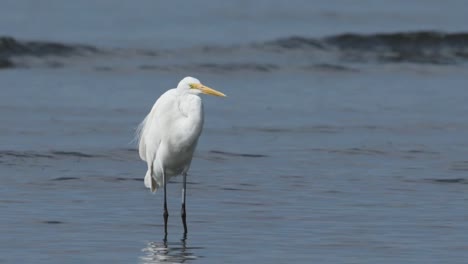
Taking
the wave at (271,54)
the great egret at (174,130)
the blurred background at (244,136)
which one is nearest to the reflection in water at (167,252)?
the blurred background at (244,136)

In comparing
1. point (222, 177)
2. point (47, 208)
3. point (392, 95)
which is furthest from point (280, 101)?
point (47, 208)

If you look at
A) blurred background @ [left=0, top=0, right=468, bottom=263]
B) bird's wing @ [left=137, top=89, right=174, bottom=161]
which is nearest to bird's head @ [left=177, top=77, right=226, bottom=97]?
bird's wing @ [left=137, top=89, right=174, bottom=161]

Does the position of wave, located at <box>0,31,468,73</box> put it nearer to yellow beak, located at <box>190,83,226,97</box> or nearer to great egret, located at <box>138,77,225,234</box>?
great egret, located at <box>138,77,225,234</box>

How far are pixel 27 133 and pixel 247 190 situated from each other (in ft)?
13.9

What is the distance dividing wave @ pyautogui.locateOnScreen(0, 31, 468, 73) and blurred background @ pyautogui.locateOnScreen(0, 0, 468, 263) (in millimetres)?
59

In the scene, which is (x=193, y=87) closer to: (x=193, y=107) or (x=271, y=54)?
(x=193, y=107)

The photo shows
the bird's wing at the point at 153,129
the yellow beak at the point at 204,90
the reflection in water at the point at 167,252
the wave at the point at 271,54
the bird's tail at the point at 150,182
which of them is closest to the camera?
the reflection in water at the point at 167,252

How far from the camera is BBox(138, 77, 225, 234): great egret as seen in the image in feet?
29.6

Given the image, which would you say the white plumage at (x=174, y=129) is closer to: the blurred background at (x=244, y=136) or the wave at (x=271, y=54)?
the blurred background at (x=244, y=136)

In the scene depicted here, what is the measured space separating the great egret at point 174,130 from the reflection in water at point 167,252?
0.46 metres

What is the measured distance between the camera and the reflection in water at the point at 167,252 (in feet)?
26.3

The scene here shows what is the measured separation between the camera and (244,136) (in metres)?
14.0

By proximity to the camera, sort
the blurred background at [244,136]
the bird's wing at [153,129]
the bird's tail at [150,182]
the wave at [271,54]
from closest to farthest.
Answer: the blurred background at [244,136] < the bird's wing at [153,129] < the bird's tail at [150,182] < the wave at [271,54]

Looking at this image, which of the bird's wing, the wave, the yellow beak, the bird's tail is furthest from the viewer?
the wave
